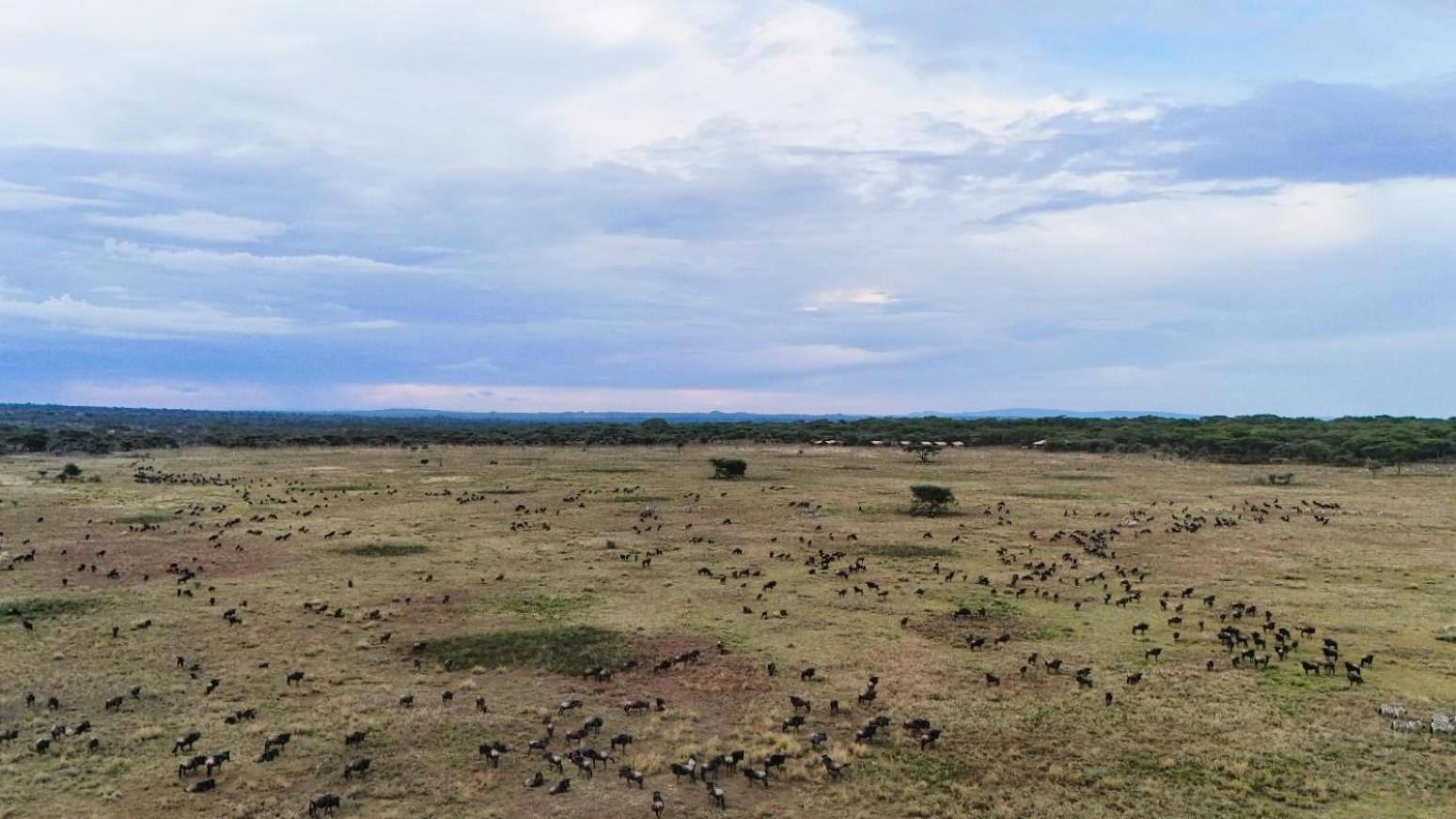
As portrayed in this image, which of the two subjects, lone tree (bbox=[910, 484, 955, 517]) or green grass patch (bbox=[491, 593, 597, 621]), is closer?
green grass patch (bbox=[491, 593, 597, 621])

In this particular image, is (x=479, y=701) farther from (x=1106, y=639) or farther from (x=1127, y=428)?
(x=1127, y=428)

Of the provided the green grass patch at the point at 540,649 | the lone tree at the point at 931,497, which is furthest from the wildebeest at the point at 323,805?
the lone tree at the point at 931,497

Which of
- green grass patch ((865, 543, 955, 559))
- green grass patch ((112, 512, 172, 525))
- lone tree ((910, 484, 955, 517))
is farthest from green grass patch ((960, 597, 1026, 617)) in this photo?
green grass patch ((112, 512, 172, 525))

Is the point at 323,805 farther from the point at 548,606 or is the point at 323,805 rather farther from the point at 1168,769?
the point at 1168,769

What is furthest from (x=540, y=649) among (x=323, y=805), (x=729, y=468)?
(x=729, y=468)

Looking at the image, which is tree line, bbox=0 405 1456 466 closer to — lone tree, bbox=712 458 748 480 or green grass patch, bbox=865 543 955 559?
lone tree, bbox=712 458 748 480

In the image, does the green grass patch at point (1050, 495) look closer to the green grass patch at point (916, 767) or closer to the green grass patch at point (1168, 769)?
the green grass patch at point (1168, 769)

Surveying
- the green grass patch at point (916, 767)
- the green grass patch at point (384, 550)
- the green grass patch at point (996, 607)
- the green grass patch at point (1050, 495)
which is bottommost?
the green grass patch at point (916, 767)
